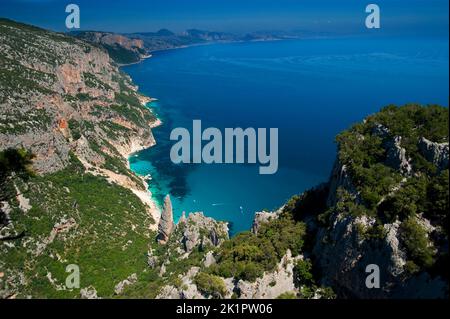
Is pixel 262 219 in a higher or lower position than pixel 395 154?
lower

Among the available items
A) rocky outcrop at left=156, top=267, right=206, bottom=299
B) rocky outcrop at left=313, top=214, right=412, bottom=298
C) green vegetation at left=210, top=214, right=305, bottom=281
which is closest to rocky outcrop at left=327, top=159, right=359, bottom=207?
rocky outcrop at left=313, top=214, right=412, bottom=298

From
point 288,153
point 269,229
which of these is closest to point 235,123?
point 288,153

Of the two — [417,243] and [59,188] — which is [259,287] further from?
[59,188]

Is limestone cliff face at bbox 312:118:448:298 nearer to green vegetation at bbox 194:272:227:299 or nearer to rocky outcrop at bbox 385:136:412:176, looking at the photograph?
rocky outcrop at bbox 385:136:412:176

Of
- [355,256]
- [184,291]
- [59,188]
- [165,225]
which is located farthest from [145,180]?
[355,256]

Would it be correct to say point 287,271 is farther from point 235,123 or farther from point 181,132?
point 235,123

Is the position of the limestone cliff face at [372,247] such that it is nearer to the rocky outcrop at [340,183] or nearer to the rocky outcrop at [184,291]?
the rocky outcrop at [340,183]
